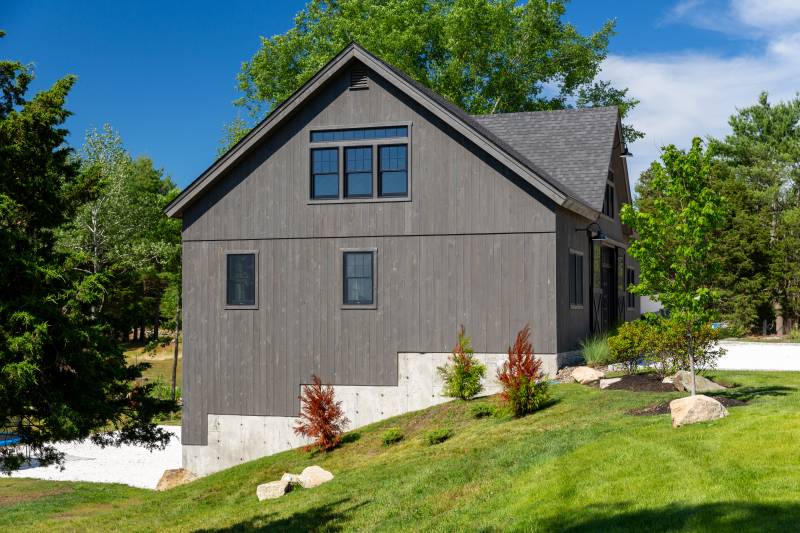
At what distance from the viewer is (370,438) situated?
20359 mm

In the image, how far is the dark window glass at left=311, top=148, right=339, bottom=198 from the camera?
76.6 feet

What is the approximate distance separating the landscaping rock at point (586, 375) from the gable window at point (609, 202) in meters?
8.86

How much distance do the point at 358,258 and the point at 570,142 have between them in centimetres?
877

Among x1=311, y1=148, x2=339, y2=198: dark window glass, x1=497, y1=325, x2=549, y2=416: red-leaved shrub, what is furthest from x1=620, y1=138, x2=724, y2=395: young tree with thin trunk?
x1=311, y1=148, x2=339, y2=198: dark window glass

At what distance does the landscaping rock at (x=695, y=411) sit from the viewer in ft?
44.4

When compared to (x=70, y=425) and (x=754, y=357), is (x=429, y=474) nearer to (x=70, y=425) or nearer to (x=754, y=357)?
(x=70, y=425)

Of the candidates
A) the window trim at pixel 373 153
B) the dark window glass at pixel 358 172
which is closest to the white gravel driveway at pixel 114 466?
the window trim at pixel 373 153

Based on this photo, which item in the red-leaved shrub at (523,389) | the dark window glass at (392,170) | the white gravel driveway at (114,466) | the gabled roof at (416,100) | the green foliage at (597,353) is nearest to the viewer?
the red-leaved shrub at (523,389)

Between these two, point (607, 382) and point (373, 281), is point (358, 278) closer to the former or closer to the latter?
point (373, 281)

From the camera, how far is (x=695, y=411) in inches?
537

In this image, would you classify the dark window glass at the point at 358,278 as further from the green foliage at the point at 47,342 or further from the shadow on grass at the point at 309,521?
the green foliage at the point at 47,342

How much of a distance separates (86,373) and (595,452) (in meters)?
7.11

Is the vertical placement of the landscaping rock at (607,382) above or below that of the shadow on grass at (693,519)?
above

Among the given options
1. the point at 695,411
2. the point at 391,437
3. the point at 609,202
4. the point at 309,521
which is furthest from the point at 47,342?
the point at 609,202
